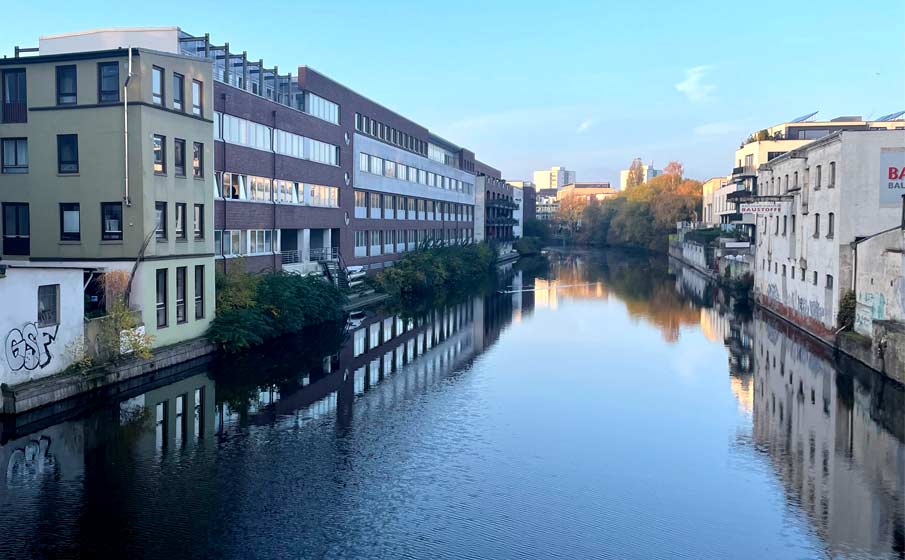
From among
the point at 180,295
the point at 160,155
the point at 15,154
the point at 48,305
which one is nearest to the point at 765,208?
the point at 180,295

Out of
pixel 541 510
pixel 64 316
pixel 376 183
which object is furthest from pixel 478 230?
pixel 541 510

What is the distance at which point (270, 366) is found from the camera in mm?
25812

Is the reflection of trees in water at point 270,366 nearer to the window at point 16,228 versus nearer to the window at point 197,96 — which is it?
the window at point 16,228

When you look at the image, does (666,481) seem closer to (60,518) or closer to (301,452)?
(301,452)

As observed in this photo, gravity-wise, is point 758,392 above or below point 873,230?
below

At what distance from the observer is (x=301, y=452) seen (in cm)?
1616

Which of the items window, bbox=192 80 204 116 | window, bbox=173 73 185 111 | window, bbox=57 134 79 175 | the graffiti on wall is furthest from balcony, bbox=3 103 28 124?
the graffiti on wall

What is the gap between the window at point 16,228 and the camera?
25.1 m

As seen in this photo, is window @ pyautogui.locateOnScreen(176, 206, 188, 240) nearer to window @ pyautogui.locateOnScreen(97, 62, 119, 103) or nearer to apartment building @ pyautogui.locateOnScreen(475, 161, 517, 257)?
window @ pyautogui.locateOnScreen(97, 62, 119, 103)

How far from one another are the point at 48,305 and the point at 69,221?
584 centimetres

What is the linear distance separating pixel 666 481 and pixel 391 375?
39.2 feet

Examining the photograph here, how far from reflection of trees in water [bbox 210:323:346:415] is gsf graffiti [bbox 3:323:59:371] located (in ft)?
14.6

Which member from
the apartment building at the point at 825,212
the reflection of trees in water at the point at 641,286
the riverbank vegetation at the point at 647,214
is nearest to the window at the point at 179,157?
the reflection of trees in water at the point at 641,286

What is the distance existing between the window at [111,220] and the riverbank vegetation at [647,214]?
316 feet
